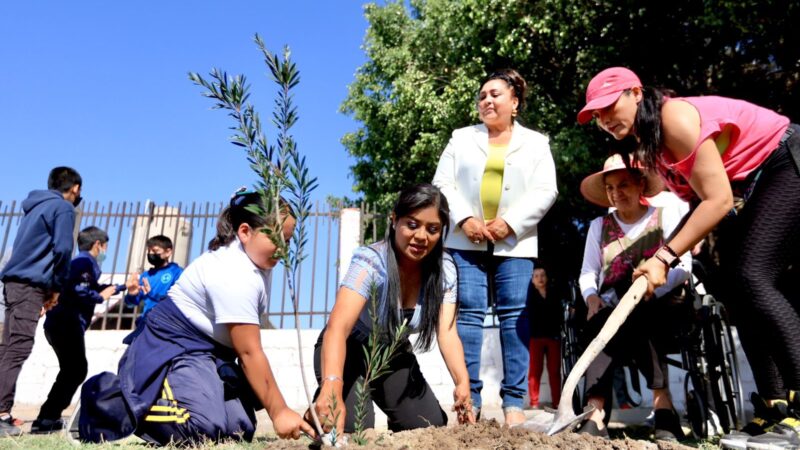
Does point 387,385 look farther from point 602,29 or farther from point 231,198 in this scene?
point 602,29

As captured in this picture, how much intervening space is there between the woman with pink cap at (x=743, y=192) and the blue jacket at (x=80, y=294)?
4.75 meters

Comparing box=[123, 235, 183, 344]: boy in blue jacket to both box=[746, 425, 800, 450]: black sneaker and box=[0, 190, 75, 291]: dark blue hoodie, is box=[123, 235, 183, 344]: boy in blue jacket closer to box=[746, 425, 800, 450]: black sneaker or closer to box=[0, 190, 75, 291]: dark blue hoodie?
box=[0, 190, 75, 291]: dark blue hoodie

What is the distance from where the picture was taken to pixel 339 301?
2912 millimetres

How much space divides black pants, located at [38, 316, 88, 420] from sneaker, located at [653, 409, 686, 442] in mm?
4703

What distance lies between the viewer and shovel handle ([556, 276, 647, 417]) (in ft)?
8.39

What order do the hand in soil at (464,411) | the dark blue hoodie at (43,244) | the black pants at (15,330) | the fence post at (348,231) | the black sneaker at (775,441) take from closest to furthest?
the black sneaker at (775,441), the hand in soil at (464,411), the black pants at (15,330), the dark blue hoodie at (43,244), the fence post at (348,231)

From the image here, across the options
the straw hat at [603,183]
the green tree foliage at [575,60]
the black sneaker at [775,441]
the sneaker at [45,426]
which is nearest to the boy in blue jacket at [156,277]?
the sneaker at [45,426]

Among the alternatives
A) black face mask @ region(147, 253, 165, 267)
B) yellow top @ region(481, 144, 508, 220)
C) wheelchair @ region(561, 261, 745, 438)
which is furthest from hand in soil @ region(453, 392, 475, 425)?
black face mask @ region(147, 253, 165, 267)

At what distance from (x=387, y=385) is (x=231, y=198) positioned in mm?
1358

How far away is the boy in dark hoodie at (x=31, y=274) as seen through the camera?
4.80 m

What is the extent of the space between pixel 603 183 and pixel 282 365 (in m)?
5.57

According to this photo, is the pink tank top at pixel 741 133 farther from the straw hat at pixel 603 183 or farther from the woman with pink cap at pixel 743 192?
the straw hat at pixel 603 183

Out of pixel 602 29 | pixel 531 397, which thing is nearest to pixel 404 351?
pixel 531 397

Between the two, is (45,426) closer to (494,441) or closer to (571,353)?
(571,353)
